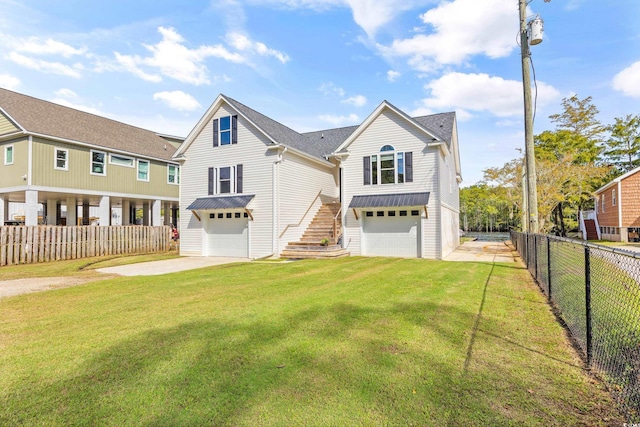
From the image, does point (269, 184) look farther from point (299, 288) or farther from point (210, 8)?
point (299, 288)

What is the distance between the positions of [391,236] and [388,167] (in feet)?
11.0

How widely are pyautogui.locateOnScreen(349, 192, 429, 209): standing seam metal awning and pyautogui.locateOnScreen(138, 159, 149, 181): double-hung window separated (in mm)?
15441

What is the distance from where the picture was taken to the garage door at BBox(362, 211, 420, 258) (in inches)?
590

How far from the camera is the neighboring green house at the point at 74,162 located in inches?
653

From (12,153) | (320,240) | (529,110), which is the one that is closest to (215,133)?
(320,240)

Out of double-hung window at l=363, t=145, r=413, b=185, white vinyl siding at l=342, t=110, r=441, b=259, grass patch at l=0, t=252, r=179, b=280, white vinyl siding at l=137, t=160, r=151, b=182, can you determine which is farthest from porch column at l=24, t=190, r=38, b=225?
double-hung window at l=363, t=145, r=413, b=185

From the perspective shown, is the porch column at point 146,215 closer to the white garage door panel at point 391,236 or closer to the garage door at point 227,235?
the garage door at point 227,235

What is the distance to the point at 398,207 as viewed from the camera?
14656mm

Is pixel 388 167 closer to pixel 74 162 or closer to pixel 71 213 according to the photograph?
pixel 74 162

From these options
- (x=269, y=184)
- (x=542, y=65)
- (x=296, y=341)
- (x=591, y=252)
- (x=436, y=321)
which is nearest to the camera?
(x=591, y=252)

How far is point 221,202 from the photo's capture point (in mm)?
16406

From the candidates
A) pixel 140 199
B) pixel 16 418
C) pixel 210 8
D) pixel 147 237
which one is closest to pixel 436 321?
pixel 16 418

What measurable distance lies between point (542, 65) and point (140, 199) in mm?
24081

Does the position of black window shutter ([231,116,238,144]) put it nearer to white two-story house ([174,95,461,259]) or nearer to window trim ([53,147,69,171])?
white two-story house ([174,95,461,259])
